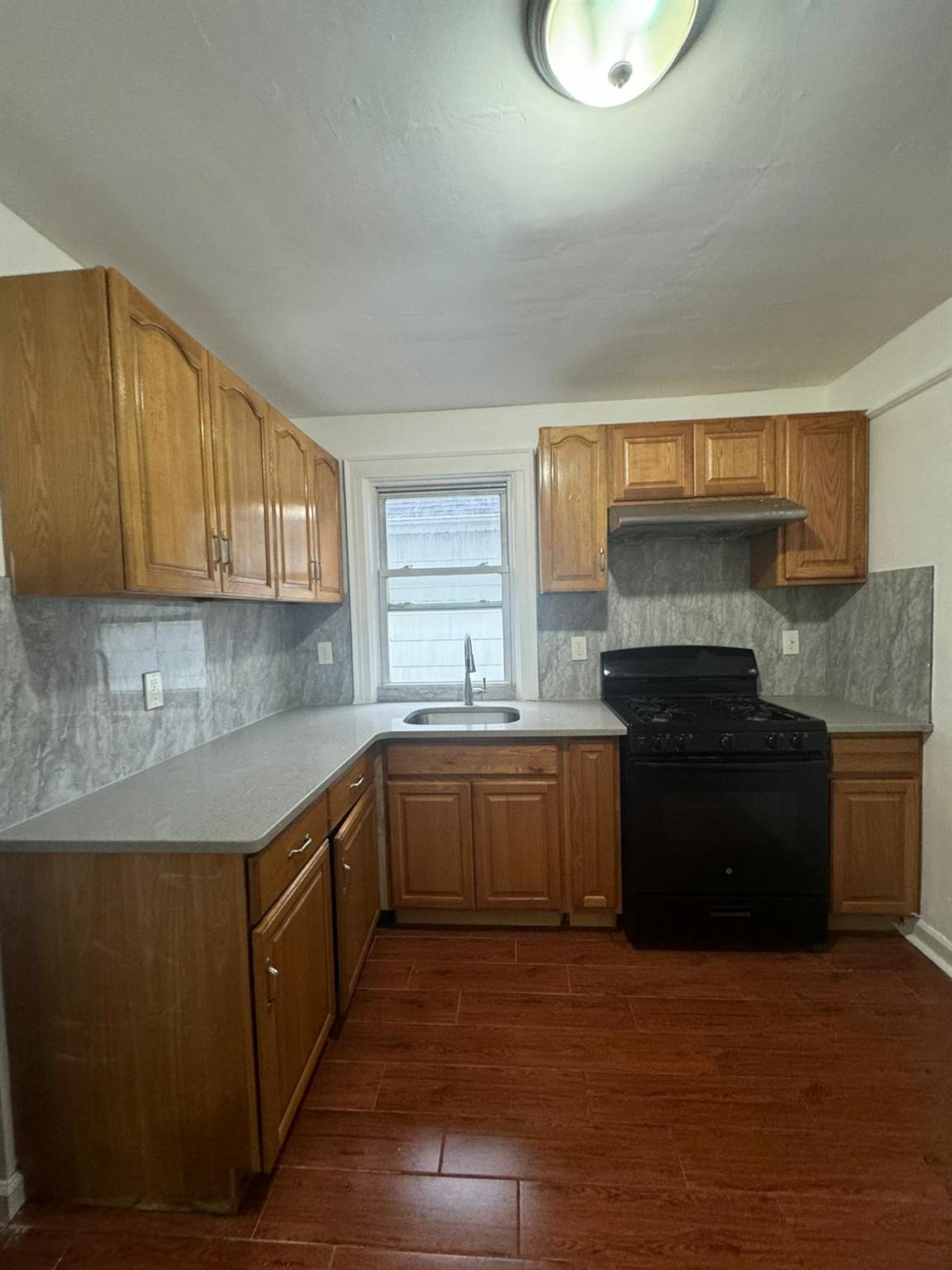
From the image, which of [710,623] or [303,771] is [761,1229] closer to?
[303,771]

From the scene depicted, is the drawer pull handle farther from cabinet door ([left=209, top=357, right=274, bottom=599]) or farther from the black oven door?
the black oven door

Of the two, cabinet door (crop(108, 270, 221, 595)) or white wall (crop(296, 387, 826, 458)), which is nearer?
cabinet door (crop(108, 270, 221, 595))

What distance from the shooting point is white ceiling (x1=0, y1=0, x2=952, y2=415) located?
940 mm

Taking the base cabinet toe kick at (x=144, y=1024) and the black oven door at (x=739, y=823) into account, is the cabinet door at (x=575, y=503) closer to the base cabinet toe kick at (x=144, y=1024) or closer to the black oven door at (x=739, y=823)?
the black oven door at (x=739, y=823)

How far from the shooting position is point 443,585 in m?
2.84

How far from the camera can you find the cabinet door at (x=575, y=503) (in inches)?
92.8

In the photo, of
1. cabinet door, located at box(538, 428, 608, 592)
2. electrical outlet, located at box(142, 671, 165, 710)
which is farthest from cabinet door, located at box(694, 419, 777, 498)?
electrical outlet, located at box(142, 671, 165, 710)

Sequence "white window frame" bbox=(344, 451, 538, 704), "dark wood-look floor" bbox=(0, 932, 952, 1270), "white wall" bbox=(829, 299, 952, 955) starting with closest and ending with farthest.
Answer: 1. "dark wood-look floor" bbox=(0, 932, 952, 1270)
2. "white wall" bbox=(829, 299, 952, 955)
3. "white window frame" bbox=(344, 451, 538, 704)

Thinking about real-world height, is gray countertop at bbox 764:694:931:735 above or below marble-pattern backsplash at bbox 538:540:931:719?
below

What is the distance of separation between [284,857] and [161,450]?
3.51 ft

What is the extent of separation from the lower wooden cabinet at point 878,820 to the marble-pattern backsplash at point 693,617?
541mm

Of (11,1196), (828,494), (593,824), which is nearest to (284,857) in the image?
(11,1196)

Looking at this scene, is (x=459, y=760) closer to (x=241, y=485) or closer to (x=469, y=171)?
(x=241, y=485)

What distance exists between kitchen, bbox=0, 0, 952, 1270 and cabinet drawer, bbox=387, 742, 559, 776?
19 millimetres
